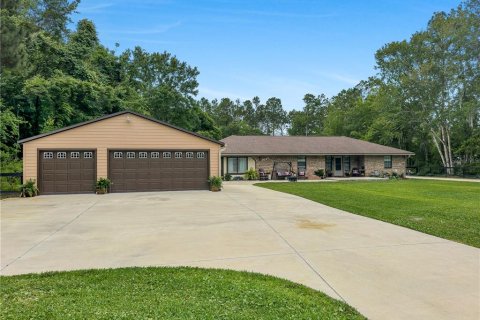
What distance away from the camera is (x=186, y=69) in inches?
1571

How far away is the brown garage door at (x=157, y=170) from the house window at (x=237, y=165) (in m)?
7.05

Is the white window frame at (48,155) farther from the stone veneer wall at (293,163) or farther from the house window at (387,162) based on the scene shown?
the house window at (387,162)

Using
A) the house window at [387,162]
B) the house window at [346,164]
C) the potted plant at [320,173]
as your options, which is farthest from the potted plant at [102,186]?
the house window at [387,162]

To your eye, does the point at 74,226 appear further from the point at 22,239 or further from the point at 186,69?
the point at 186,69

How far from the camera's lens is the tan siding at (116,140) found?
14.8 m

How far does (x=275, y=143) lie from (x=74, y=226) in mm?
21116

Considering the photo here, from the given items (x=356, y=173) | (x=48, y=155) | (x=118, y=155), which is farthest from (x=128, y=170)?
(x=356, y=173)

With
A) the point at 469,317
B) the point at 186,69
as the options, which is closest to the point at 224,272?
the point at 469,317

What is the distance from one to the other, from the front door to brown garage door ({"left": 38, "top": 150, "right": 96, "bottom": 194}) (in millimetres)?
19444

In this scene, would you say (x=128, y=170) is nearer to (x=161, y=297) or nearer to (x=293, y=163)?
(x=161, y=297)

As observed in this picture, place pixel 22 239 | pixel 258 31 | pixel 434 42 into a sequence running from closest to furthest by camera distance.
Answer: pixel 22 239 → pixel 258 31 → pixel 434 42

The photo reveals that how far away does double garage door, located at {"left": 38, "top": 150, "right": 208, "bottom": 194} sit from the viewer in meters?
15.0

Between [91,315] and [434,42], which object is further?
[434,42]

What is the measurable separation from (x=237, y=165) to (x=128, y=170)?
32.4 ft
